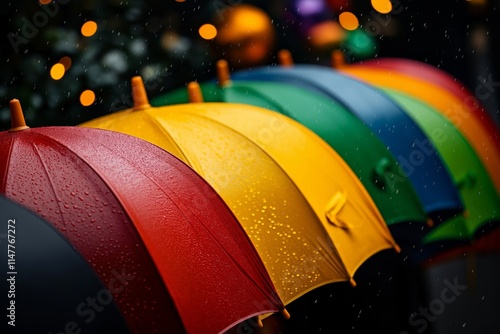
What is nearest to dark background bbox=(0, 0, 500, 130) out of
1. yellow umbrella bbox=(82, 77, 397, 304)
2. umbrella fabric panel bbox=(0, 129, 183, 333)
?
yellow umbrella bbox=(82, 77, 397, 304)

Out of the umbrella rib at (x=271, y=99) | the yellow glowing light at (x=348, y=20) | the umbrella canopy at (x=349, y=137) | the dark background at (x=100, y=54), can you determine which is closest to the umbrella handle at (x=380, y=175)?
the umbrella canopy at (x=349, y=137)

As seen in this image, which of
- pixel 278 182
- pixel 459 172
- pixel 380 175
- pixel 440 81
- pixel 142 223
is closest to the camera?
pixel 142 223

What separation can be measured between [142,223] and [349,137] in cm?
195

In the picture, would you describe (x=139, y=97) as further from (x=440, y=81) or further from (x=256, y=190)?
(x=440, y=81)

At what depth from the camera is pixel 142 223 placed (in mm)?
2988

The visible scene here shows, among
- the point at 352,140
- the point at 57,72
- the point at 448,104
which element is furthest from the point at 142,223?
the point at 448,104

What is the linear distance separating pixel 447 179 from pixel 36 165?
266 centimetres

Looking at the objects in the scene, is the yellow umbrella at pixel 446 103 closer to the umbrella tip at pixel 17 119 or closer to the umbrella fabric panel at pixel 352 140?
the umbrella fabric panel at pixel 352 140

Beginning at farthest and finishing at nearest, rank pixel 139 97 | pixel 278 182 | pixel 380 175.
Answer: pixel 380 175, pixel 139 97, pixel 278 182

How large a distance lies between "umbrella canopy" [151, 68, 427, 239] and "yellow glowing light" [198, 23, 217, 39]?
2.56 feet

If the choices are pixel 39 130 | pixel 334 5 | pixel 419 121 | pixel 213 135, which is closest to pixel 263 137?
pixel 213 135

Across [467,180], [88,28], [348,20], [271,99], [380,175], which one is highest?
[88,28]

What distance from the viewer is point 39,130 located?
3.33 metres

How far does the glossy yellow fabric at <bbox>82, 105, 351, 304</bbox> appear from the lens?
3.85 m
